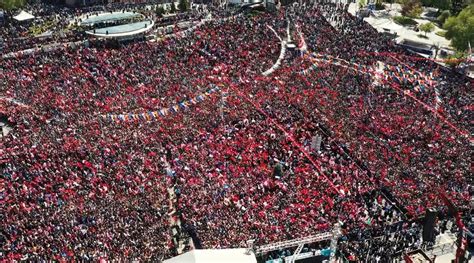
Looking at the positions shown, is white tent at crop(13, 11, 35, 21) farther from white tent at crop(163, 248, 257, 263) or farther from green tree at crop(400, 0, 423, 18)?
green tree at crop(400, 0, 423, 18)

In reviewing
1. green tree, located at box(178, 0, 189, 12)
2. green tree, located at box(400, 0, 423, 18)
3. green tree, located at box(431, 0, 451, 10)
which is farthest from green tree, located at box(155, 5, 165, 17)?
green tree, located at box(431, 0, 451, 10)

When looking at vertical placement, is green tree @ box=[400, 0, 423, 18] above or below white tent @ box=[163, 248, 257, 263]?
above

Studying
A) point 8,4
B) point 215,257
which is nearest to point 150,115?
point 215,257

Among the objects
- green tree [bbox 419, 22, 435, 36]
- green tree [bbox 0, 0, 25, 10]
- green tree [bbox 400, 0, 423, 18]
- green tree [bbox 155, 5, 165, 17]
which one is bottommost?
green tree [bbox 419, 22, 435, 36]

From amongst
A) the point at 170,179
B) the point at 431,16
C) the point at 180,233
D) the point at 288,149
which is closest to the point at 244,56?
the point at 288,149

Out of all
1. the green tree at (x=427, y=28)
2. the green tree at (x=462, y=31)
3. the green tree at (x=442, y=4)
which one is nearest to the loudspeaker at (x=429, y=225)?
the green tree at (x=462, y=31)

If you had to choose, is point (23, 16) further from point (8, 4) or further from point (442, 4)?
point (442, 4)

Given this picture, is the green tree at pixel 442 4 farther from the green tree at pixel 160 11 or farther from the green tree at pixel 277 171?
the green tree at pixel 277 171
